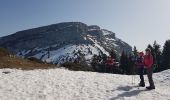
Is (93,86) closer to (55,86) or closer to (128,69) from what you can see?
(55,86)

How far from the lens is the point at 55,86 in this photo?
867 inches

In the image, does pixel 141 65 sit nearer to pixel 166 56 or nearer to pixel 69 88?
pixel 69 88

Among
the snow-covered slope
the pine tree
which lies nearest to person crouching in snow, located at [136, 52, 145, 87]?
the snow-covered slope

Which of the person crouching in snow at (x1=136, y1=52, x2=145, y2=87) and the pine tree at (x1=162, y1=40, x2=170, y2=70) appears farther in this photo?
the pine tree at (x1=162, y1=40, x2=170, y2=70)

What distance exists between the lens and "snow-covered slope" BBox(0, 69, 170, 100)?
19656 millimetres

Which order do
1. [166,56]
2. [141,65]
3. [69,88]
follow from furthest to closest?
[166,56], [141,65], [69,88]

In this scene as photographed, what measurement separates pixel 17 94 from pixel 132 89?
7.69 m

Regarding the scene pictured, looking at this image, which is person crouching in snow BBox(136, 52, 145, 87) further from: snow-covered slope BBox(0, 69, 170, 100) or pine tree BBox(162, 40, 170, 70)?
pine tree BBox(162, 40, 170, 70)

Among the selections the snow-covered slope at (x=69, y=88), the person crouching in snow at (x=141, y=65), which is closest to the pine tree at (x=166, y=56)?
the snow-covered slope at (x=69, y=88)

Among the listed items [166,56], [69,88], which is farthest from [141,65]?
[166,56]

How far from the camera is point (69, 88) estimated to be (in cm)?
2167

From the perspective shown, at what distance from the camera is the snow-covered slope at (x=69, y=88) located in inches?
774

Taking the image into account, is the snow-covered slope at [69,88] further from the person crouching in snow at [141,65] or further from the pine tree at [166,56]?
the pine tree at [166,56]

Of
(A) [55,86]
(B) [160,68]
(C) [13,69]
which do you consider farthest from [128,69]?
(A) [55,86]
